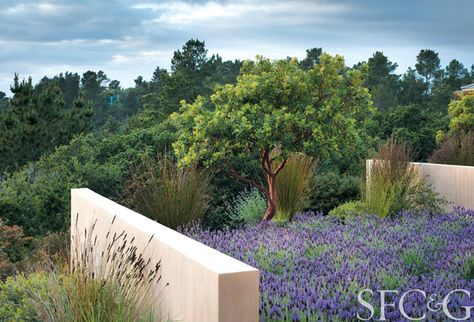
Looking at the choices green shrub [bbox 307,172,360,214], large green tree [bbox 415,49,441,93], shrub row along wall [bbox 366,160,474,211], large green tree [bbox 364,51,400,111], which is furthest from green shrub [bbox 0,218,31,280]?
large green tree [bbox 415,49,441,93]

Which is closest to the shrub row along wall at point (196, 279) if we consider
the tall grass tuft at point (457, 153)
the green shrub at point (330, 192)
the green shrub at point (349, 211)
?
the green shrub at point (349, 211)

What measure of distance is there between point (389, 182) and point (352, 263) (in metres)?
3.33

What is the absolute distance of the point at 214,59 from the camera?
3372cm

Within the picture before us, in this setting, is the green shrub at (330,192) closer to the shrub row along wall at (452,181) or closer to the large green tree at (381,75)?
the shrub row along wall at (452,181)

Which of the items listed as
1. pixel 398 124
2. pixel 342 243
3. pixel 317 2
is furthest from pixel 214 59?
pixel 342 243

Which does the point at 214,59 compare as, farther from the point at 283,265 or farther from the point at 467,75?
the point at 283,265

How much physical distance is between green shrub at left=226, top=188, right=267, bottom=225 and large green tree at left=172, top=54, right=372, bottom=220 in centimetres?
99

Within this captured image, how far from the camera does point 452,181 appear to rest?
28.5 feet

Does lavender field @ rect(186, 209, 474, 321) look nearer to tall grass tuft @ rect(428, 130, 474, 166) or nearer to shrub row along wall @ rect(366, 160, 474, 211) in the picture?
shrub row along wall @ rect(366, 160, 474, 211)

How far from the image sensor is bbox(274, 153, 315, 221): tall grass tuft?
7.42m

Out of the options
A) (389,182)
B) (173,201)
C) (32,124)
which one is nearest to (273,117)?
(173,201)

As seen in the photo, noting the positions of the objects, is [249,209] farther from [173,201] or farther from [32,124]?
[32,124]

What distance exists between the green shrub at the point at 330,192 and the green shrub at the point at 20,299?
4.94 m

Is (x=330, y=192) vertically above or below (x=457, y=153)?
below
